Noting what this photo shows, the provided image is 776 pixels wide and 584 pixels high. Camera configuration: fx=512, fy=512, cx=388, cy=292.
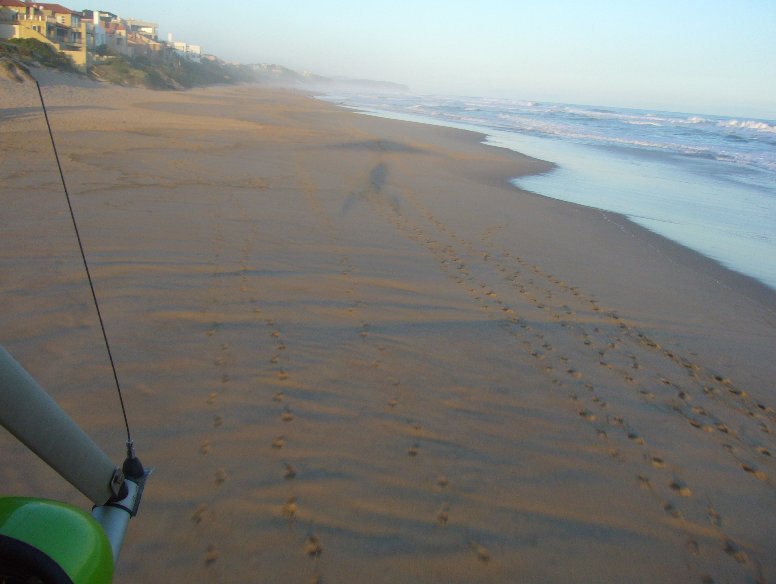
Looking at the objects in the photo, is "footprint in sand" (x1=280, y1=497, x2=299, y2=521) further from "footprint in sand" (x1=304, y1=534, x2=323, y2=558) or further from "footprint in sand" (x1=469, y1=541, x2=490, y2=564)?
"footprint in sand" (x1=469, y1=541, x2=490, y2=564)

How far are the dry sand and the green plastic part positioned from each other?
1.10 meters

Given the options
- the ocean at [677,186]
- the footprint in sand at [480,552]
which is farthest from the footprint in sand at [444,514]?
the ocean at [677,186]

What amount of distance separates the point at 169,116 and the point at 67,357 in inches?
809

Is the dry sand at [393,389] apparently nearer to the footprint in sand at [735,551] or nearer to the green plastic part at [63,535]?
the footprint in sand at [735,551]

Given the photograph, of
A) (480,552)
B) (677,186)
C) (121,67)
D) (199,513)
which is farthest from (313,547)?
(121,67)

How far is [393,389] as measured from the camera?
3.88 metres

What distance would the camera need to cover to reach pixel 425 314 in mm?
5289

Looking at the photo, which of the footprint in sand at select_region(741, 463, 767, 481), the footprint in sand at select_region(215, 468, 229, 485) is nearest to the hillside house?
the footprint in sand at select_region(215, 468, 229, 485)

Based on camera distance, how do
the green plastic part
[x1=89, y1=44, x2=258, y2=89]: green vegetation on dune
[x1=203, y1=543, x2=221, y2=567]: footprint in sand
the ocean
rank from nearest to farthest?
the green plastic part < [x1=203, y1=543, x2=221, y2=567]: footprint in sand < the ocean < [x1=89, y1=44, x2=258, y2=89]: green vegetation on dune

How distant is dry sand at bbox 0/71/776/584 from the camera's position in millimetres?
2611

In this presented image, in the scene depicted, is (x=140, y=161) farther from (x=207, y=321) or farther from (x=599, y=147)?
(x=599, y=147)

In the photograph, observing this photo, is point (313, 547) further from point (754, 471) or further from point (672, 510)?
point (754, 471)

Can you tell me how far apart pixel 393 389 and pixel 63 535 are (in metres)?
2.74

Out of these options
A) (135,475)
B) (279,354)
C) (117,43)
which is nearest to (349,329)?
A: (279,354)
